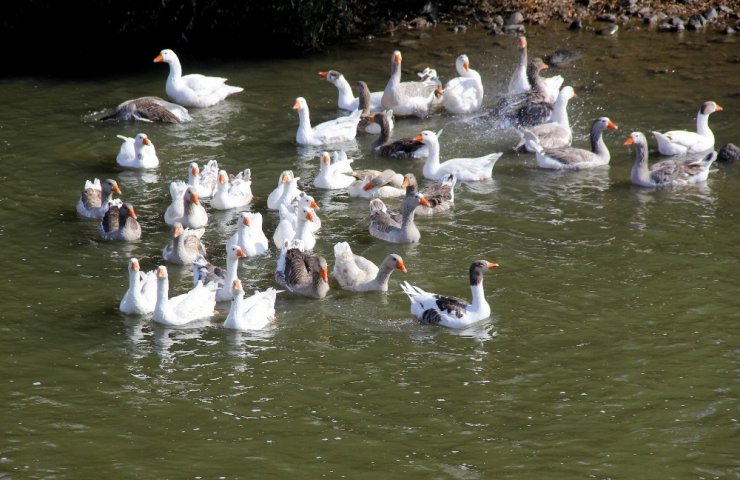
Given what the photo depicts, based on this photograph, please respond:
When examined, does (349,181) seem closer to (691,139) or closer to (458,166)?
(458,166)

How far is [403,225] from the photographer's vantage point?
45.9ft

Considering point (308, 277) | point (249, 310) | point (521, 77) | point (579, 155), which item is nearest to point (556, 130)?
point (579, 155)

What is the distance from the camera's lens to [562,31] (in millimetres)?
23094

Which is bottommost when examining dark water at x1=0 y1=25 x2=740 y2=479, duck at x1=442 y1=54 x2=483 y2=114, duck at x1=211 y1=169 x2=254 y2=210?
dark water at x1=0 y1=25 x2=740 y2=479

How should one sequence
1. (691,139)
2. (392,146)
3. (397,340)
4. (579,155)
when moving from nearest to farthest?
(397,340), (579,155), (691,139), (392,146)

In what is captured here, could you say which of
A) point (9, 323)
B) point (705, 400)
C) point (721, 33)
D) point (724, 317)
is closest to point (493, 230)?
point (724, 317)

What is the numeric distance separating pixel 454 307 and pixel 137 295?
323cm

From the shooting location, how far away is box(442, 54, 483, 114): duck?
18.9 m

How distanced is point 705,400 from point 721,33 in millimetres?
14021

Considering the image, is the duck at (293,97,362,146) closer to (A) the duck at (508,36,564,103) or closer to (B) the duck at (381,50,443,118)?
(B) the duck at (381,50,443,118)

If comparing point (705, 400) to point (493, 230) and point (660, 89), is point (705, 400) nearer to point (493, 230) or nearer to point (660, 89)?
point (493, 230)

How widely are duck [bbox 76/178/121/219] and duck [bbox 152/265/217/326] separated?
10.1 feet

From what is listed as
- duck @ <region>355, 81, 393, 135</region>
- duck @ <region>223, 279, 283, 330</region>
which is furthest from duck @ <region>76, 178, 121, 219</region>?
duck @ <region>355, 81, 393, 135</region>

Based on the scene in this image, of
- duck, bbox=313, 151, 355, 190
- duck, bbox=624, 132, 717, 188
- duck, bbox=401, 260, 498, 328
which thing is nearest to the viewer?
duck, bbox=401, 260, 498, 328
